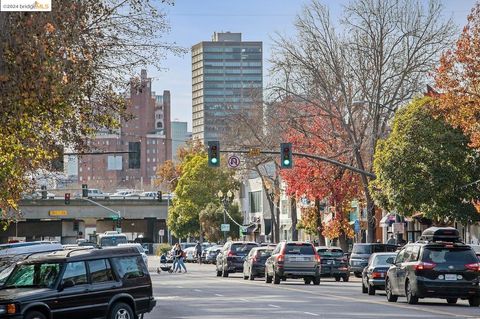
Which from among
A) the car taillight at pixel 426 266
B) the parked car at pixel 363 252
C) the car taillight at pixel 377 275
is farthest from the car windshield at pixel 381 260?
the parked car at pixel 363 252

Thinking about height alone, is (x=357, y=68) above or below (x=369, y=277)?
above

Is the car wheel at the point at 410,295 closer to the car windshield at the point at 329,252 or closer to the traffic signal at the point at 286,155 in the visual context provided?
the traffic signal at the point at 286,155

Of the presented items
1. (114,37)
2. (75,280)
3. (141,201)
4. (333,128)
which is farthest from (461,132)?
(141,201)

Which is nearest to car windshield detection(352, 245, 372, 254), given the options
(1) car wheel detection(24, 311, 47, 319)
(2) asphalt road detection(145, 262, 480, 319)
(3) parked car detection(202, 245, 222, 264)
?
(2) asphalt road detection(145, 262, 480, 319)

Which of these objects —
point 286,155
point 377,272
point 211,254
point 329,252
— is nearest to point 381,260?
point 377,272

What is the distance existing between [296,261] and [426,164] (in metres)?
11.4

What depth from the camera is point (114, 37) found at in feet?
98.8

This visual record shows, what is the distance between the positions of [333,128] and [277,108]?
12.2 ft

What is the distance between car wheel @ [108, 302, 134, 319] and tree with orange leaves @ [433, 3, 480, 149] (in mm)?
25038

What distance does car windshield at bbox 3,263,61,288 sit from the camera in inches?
951

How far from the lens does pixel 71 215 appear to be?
135000mm

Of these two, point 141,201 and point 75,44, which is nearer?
point 75,44

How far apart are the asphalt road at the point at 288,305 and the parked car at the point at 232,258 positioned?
16.6m

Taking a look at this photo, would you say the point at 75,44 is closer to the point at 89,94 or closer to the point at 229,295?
the point at 89,94
